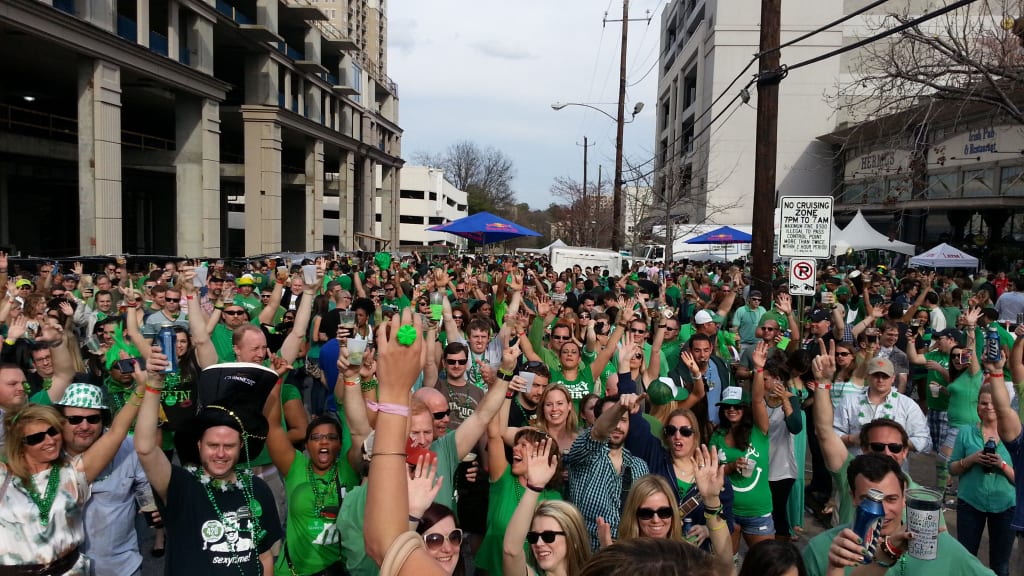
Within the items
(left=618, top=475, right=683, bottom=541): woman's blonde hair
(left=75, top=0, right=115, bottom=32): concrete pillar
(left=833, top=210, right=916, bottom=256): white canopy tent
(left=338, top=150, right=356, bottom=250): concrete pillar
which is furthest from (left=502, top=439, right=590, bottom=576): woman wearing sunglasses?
(left=338, top=150, right=356, bottom=250): concrete pillar

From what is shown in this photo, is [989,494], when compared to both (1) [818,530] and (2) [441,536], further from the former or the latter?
(2) [441,536]

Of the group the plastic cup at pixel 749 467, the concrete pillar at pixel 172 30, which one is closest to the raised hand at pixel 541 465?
the plastic cup at pixel 749 467

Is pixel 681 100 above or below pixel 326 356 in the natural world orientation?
above

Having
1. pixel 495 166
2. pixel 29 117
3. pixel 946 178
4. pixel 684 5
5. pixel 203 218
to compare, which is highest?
pixel 684 5

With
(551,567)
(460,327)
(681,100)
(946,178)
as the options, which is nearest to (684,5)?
(681,100)

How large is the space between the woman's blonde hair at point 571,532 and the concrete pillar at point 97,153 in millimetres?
22150

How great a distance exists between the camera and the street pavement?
5418mm

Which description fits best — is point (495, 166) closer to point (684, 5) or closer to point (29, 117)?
point (684, 5)

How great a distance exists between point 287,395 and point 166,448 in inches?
52.2

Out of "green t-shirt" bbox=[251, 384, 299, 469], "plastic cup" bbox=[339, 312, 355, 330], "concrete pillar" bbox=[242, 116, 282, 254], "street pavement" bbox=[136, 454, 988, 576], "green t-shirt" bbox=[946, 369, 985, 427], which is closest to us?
"green t-shirt" bbox=[251, 384, 299, 469]

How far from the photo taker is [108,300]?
9.88m

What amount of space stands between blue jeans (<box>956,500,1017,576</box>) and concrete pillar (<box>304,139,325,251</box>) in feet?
127

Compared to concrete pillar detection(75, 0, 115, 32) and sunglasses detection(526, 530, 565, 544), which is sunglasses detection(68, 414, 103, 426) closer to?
sunglasses detection(526, 530, 565, 544)

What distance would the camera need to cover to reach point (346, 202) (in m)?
45.7
